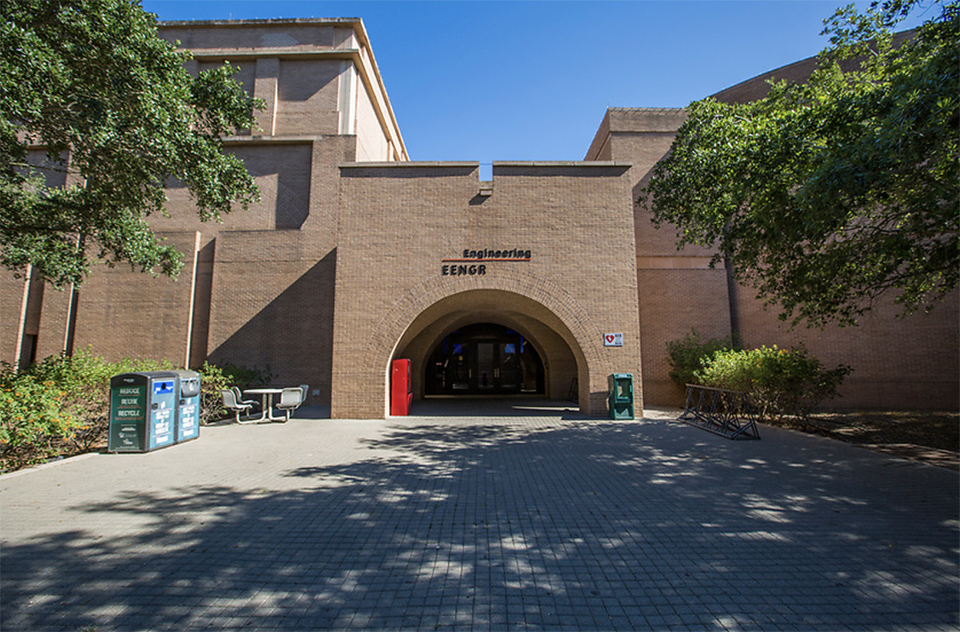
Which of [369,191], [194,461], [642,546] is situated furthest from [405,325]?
[642,546]

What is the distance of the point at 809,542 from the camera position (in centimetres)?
410

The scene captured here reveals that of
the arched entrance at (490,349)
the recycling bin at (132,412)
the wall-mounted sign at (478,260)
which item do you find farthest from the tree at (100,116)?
the arched entrance at (490,349)

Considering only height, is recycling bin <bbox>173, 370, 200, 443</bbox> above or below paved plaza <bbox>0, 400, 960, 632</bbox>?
above

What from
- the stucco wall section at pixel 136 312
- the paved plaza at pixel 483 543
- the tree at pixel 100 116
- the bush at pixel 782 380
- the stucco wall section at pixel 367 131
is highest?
the stucco wall section at pixel 367 131

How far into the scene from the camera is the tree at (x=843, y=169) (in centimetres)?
548

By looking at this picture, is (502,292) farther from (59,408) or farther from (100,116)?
(59,408)

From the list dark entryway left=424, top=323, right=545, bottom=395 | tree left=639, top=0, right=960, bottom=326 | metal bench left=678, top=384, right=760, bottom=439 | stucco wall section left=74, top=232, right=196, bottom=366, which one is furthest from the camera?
dark entryway left=424, top=323, right=545, bottom=395

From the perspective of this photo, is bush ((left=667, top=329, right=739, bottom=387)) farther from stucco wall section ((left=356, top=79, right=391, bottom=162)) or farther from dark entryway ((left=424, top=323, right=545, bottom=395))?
stucco wall section ((left=356, top=79, right=391, bottom=162))

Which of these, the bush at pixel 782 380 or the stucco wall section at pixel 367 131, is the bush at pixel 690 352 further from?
the stucco wall section at pixel 367 131

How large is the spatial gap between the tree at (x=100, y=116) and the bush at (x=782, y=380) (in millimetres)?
12662

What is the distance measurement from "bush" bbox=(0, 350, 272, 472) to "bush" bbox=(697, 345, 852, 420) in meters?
13.6

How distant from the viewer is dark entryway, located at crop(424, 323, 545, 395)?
22.6 m

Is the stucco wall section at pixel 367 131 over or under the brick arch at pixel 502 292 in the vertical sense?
over

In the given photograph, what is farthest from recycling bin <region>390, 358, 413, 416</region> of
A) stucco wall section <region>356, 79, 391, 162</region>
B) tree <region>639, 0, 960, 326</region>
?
stucco wall section <region>356, 79, 391, 162</region>
